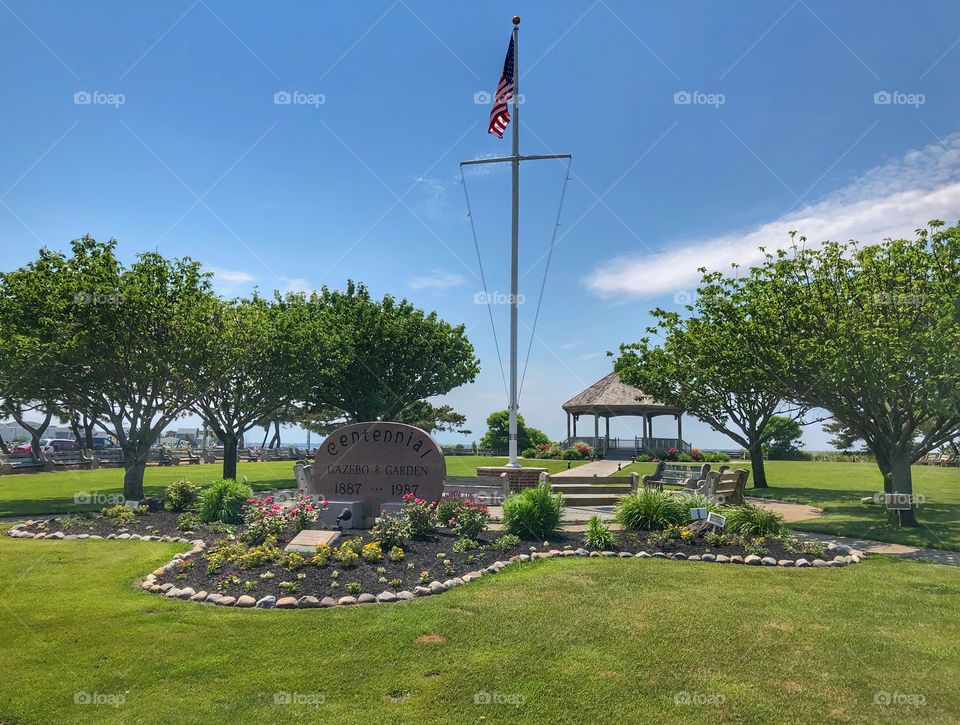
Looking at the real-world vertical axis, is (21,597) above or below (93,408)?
below

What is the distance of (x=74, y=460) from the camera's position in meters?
36.0

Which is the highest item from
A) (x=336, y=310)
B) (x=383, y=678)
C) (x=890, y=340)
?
(x=336, y=310)

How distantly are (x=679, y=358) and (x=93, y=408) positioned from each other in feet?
67.7

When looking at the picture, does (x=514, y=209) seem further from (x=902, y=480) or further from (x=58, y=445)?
(x=58, y=445)

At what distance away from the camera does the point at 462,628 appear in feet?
24.4

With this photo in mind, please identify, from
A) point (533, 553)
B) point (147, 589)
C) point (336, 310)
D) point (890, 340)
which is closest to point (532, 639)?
point (533, 553)

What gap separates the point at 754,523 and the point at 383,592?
742 cm

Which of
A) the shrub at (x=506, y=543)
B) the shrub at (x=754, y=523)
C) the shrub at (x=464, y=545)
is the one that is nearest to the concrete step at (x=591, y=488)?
the shrub at (x=754, y=523)

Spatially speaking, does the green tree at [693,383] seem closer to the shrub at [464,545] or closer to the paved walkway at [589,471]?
the paved walkway at [589,471]

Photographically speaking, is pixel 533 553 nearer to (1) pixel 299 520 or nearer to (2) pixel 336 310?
(1) pixel 299 520
